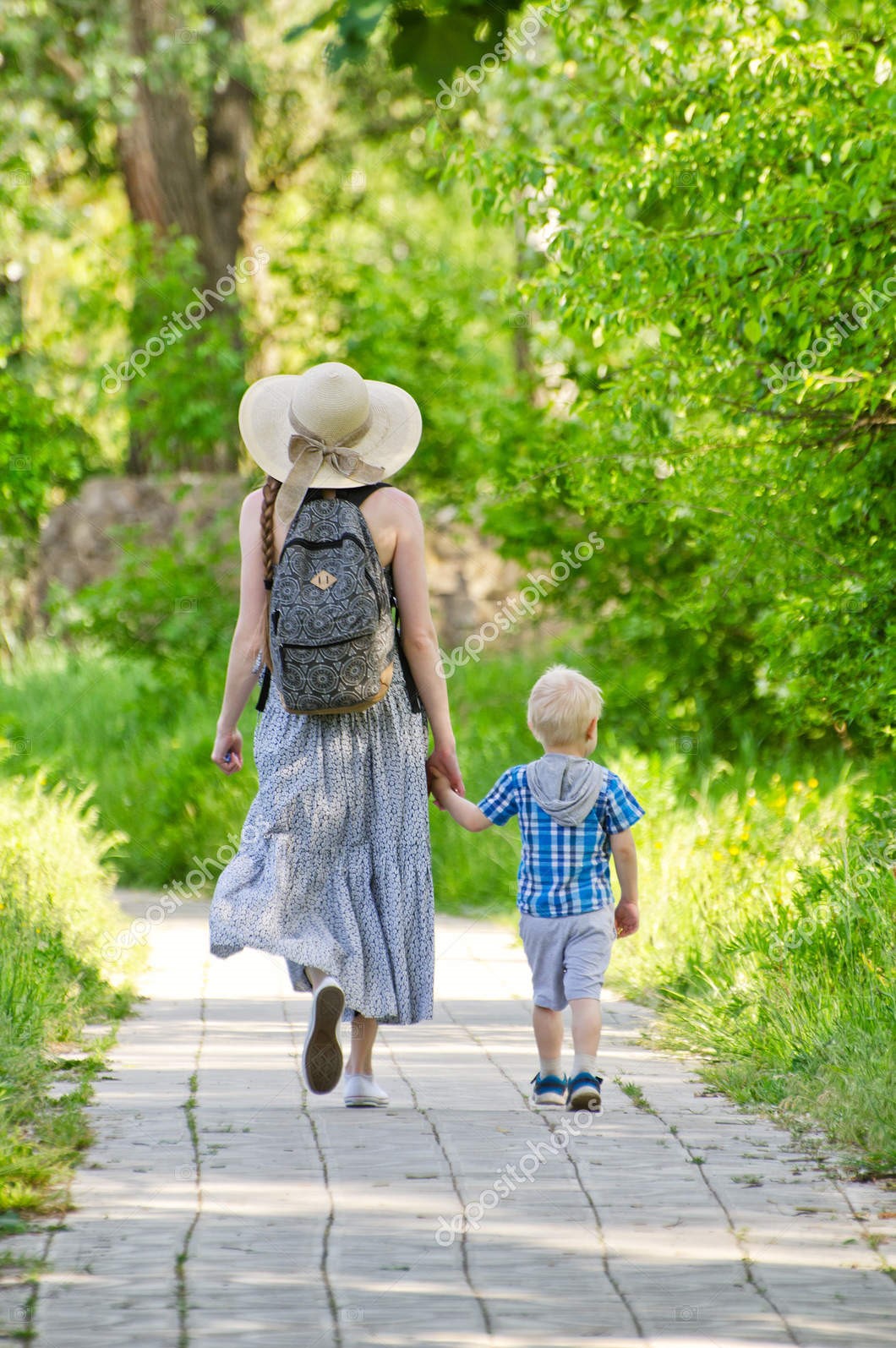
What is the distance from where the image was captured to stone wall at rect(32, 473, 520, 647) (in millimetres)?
13531

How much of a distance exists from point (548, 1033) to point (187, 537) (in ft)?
31.8

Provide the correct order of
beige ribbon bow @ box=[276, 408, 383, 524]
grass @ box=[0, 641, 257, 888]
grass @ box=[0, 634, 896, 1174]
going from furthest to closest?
1. grass @ box=[0, 641, 257, 888]
2. grass @ box=[0, 634, 896, 1174]
3. beige ribbon bow @ box=[276, 408, 383, 524]

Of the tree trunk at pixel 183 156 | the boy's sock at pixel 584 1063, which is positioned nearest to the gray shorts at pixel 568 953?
the boy's sock at pixel 584 1063

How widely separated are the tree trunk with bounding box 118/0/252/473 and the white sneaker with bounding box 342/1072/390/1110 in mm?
10482

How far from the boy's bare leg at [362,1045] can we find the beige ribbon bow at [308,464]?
142 cm

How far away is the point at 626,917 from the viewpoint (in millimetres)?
4781

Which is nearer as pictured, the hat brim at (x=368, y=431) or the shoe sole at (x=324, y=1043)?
the shoe sole at (x=324, y=1043)

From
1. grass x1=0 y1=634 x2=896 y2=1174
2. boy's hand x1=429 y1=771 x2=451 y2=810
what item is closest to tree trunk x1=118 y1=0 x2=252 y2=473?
grass x1=0 y1=634 x2=896 y2=1174

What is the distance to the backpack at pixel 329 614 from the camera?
4.40 meters

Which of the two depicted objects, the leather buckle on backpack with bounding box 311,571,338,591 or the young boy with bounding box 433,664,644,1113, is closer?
the leather buckle on backpack with bounding box 311,571,338,591

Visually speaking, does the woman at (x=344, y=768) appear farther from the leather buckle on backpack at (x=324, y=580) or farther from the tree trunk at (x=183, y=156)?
the tree trunk at (x=183, y=156)

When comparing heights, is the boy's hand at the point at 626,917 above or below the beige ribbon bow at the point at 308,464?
below

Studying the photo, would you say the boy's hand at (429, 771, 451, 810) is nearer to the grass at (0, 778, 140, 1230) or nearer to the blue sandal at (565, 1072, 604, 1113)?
the blue sandal at (565, 1072, 604, 1113)

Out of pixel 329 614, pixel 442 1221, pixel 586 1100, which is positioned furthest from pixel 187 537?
pixel 442 1221
